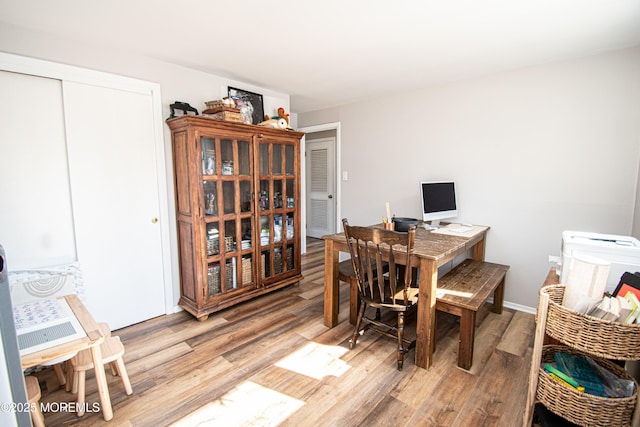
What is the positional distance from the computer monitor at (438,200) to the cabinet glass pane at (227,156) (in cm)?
177

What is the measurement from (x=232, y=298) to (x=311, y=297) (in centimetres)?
81

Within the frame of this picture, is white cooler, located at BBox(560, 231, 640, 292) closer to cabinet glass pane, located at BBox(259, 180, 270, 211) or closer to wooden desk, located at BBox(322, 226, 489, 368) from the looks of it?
wooden desk, located at BBox(322, 226, 489, 368)

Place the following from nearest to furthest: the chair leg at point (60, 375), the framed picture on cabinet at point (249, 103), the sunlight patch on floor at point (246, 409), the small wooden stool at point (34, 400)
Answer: the small wooden stool at point (34, 400)
the sunlight patch on floor at point (246, 409)
the chair leg at point (60, 375)
the framed picture on cabinet at point (249, 103)

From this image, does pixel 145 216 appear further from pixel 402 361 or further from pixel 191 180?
pixel 402 361

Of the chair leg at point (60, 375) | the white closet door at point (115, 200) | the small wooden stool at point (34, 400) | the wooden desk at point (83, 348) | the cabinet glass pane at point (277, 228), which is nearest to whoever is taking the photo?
the wooden desk at point (83, 348)

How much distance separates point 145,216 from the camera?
2584 mm

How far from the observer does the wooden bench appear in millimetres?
1960

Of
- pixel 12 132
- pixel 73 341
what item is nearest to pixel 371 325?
pixel 73 341

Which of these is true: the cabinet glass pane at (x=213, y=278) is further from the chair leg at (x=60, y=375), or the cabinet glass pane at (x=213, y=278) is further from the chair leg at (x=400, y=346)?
the chair leg at (x=400, y=346)

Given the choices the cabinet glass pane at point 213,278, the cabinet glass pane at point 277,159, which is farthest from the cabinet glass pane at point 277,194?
the cabinet glass pane at point 213,278

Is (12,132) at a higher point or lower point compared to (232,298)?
higher

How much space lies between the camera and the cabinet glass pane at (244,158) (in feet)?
9.08

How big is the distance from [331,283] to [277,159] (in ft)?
4.58

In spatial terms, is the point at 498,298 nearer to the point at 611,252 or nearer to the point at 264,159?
the point at 611,252
